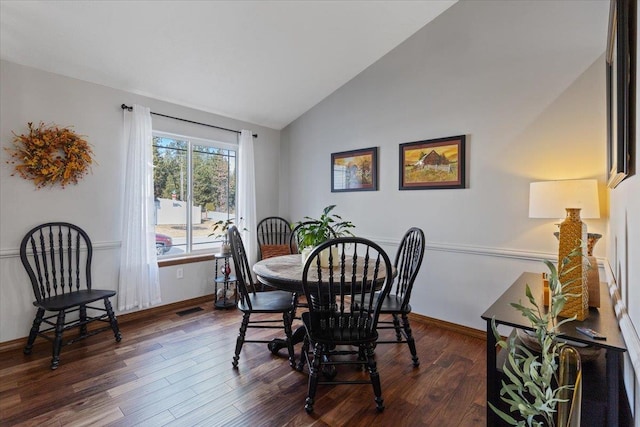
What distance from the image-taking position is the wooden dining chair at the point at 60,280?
2.59m

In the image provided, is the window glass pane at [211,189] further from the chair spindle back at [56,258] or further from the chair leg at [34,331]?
the chair leg at [34,331]

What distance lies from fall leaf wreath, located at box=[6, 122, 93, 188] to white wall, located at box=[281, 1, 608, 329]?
2848 mm

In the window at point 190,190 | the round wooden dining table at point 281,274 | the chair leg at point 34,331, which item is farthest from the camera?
the window at point 190,190

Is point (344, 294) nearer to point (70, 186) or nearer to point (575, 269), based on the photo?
point (575, 269)

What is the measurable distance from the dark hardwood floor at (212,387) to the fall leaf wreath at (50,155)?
4.79 ft

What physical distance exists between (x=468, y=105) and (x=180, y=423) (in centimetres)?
338

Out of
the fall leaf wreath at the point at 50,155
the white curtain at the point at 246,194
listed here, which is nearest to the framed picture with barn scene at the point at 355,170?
the white curtain at the point at 246,194

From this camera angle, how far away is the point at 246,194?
433 cm

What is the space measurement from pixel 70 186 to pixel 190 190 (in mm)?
1215

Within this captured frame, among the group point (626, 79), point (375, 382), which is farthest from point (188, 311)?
point (626, 79)

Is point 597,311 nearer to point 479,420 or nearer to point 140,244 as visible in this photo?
point 479,420

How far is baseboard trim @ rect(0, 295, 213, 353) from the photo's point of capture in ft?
8.71

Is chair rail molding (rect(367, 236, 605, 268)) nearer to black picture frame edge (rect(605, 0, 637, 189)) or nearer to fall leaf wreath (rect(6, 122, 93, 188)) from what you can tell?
black picture frame edge (rect(605, 0, 637, 189))

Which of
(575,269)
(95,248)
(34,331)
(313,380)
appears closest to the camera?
(575,269)
